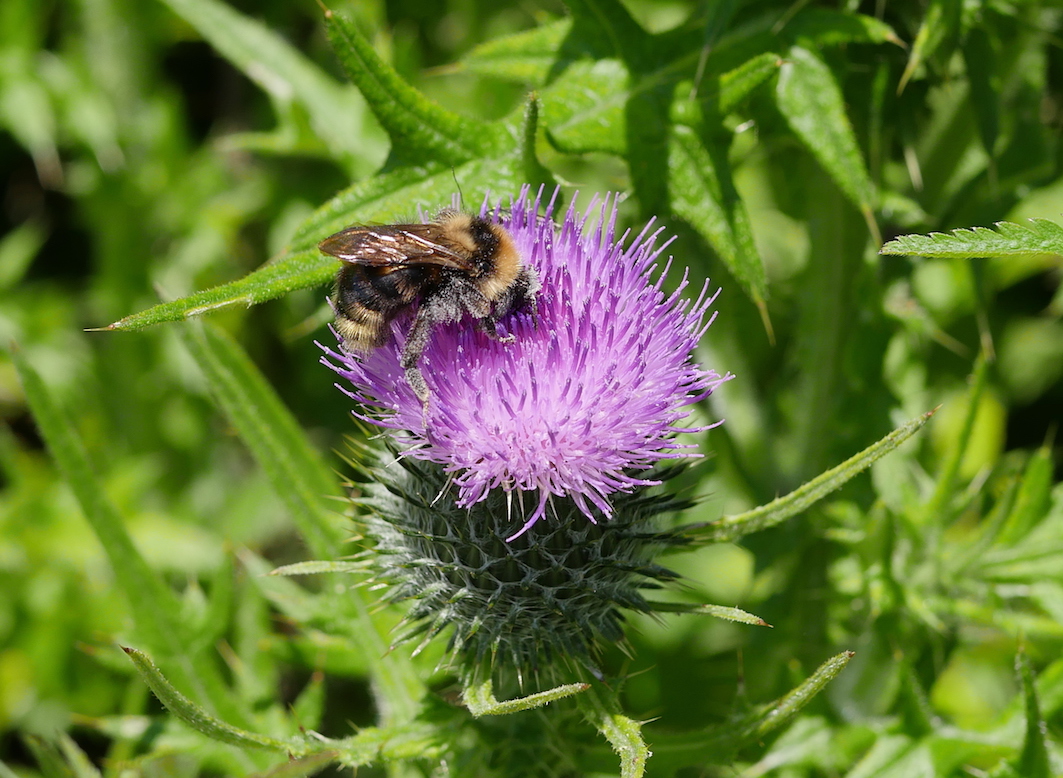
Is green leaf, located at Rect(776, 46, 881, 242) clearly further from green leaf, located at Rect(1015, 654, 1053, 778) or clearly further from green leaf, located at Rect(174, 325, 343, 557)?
green leaf, located at Rect(174, 325, 343, 557)

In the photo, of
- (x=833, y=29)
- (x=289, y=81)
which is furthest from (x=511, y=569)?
(x=289, y=81)

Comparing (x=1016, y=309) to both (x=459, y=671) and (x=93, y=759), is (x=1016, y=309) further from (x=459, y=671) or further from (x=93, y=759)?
(x=93, y=759)

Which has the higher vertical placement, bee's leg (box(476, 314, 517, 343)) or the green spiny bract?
bee's leg (box(476, 314, 517, 343))

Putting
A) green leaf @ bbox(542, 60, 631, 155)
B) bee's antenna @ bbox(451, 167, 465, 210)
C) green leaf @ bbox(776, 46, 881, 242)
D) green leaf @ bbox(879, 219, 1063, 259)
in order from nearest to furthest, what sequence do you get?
green leaf @ bbox(879, 219, 1063, 259), bee's antenna @ bbox(451, 167, 465, 210), green leaf @ bbox(776, 46, 881, 242), green leaf @ bbox(542, 60, 631, 155)

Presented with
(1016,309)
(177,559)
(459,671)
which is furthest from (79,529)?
(1016,309)

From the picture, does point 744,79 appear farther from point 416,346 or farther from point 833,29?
point 416,346

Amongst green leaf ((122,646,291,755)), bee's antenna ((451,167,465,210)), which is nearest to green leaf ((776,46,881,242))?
bee's antenna ((451,167,465,210))

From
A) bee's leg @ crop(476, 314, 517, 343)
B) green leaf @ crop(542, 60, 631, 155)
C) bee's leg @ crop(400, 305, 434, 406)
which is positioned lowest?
bee's leg @ crop(476, 314, 517, 343)
